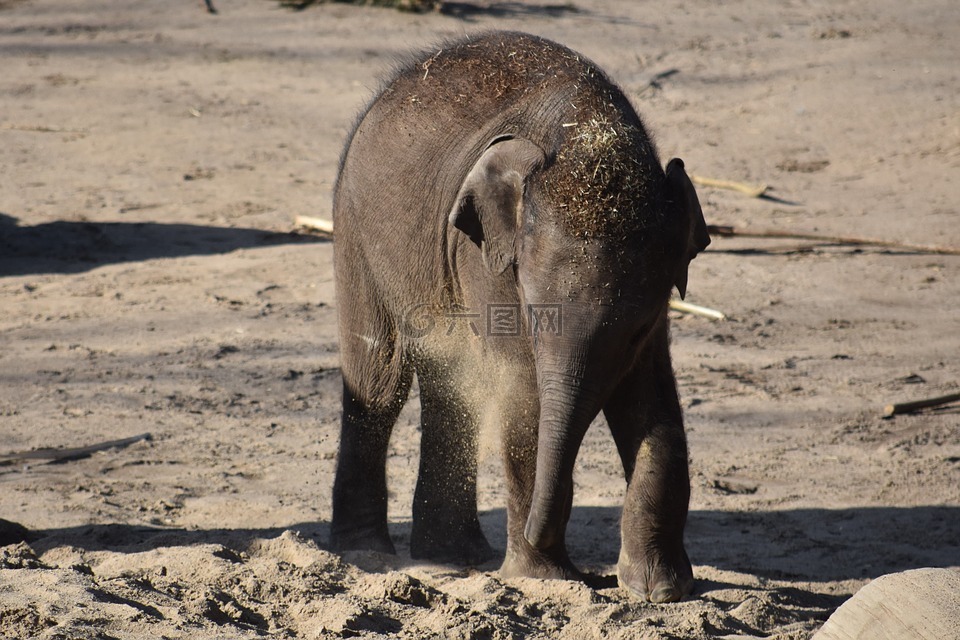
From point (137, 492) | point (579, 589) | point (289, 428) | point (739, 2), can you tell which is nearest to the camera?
point (579, 589)

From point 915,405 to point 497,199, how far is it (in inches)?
146

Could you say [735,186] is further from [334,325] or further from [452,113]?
[452,113]

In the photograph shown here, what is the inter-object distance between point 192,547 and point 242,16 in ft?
39.9

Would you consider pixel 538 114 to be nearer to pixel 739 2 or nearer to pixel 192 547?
pixel 192 547

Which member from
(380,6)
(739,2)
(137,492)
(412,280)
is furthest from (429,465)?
(739,2)

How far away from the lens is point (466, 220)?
13.1 feet

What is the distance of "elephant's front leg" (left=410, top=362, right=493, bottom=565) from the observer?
5020mm

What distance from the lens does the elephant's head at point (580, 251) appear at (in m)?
3.67

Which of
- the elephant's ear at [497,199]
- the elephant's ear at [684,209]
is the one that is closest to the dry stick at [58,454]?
the elephant's ear at [497,199]

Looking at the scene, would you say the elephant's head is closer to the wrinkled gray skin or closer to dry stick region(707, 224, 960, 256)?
the wrinkled gray skin

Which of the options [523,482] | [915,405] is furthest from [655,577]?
[915,405]

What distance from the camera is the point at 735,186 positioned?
11.3 metres

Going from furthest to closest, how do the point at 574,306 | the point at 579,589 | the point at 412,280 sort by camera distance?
the point at 412,280 → the point at 579,589 → the point at 574,306

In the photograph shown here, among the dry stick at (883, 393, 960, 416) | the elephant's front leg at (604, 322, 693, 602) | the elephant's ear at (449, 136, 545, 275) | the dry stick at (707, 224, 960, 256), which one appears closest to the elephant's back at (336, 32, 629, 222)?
the elephant's ear at (449, 136, 545, 275)
